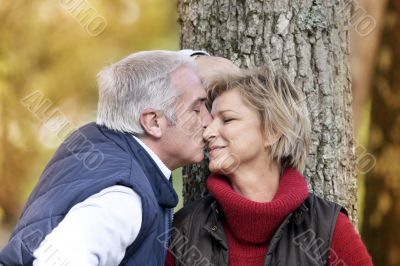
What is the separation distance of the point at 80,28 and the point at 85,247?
4.39 metres

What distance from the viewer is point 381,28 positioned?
18.3 feet

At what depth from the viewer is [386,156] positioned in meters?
5.41

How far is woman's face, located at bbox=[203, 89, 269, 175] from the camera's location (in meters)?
2.64

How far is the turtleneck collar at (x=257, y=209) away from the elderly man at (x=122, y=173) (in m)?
0.18

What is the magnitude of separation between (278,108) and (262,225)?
1.37ft

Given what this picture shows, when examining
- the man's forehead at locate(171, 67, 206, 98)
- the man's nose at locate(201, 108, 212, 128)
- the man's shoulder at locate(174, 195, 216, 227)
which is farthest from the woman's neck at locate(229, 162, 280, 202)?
the man's forehead at locate(171, 67, 206, 98)

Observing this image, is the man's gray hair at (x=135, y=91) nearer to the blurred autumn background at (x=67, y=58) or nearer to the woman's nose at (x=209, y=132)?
the woman's nose at (x=209, y=132)

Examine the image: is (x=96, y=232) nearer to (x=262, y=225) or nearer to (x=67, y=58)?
(x=262, y=225)

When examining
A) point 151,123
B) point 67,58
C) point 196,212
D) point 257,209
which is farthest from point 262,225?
point 67,58

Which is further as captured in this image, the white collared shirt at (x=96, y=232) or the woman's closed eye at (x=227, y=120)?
the woman's closed eye at (x=227, y=120)

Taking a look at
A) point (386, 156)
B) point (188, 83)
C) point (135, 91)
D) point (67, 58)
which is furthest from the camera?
point (67, 58)

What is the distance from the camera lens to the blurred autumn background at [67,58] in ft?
18.2

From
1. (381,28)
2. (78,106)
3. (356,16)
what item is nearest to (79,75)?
(78,106)

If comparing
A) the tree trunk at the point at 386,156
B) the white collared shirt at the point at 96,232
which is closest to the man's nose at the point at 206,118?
the white collared shirt at the point at 96,232
